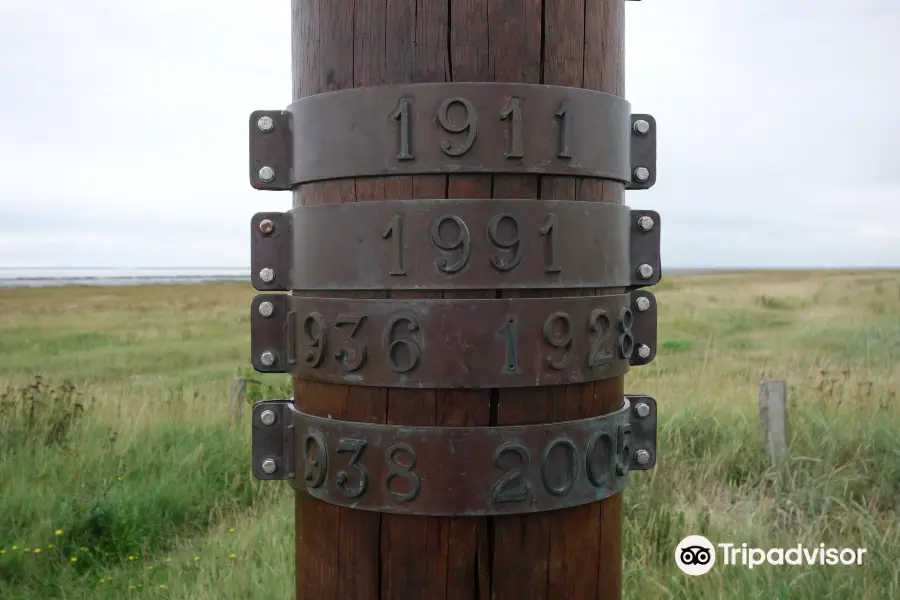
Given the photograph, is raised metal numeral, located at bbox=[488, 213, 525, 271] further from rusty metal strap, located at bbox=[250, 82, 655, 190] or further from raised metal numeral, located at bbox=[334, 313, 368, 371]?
raised metal numeral, located at bbox=[334, 313, 368, 371]

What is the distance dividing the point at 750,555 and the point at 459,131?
289 centimetres

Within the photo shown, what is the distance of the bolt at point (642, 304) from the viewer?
1667 mm

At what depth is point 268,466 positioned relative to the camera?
5.26ft

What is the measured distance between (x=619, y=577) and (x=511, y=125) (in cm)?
100

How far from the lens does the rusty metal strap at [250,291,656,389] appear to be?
1354mm

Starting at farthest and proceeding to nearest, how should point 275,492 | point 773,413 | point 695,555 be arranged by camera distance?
point 773,413 → point 275,492 → point 695,555

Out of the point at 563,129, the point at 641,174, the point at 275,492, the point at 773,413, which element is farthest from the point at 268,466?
the point at 773,413

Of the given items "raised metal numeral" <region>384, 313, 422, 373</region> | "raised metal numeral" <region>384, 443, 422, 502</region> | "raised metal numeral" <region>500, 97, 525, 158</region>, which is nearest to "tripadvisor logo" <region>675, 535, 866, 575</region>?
"raised metal numeral" <region>384, 443, 422, 502</region>

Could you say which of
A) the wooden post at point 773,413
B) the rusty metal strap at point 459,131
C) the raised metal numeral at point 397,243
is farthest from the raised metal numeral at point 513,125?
the wooden post at point 773,413

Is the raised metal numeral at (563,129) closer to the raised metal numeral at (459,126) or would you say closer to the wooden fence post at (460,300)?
the wooden fence post at (460,300)

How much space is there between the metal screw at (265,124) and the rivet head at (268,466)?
0.72 meters

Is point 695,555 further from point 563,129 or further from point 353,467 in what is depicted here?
point 563,129

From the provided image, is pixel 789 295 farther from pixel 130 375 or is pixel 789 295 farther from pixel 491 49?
pixel 491 49

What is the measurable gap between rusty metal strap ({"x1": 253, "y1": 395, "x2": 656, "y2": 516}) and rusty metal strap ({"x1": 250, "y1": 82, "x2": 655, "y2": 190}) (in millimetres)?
499
